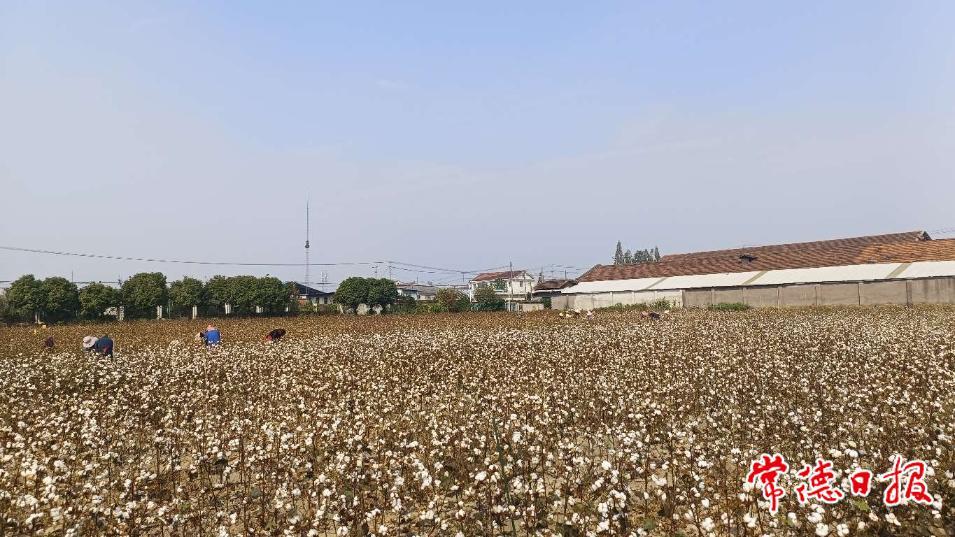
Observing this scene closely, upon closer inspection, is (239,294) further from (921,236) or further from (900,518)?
(921,236)

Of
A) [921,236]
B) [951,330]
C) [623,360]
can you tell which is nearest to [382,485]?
[623,360]

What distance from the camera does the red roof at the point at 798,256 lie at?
174ft

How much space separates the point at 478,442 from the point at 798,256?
211 feet

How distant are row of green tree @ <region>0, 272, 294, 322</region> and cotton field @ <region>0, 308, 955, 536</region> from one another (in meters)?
51.7

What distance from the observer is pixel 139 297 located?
6331 cm

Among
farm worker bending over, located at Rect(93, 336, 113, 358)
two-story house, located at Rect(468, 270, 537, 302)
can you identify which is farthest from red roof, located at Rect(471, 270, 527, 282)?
farm worker bending over, located at Rect(93, 336, 113, 358)

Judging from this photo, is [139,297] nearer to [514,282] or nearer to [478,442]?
[478,442]

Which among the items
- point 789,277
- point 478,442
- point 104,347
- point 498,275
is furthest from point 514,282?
point 478,442

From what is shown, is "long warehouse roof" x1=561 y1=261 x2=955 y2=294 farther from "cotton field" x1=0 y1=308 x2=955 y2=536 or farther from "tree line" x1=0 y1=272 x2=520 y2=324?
"cotton field" x1=0 y1=308 x2=955 y2=536

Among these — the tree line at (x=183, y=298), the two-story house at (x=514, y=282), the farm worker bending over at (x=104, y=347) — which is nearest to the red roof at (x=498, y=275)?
the two-story house at (x=514, y=282)

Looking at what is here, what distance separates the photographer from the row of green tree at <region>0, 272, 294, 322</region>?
59531 mm

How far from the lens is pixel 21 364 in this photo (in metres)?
19.0

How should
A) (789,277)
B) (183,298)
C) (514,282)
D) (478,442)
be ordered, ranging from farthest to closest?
1. (514,282)
2. (183,298)
3. (789,277)
4. (478,442)

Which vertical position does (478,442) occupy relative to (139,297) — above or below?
below
